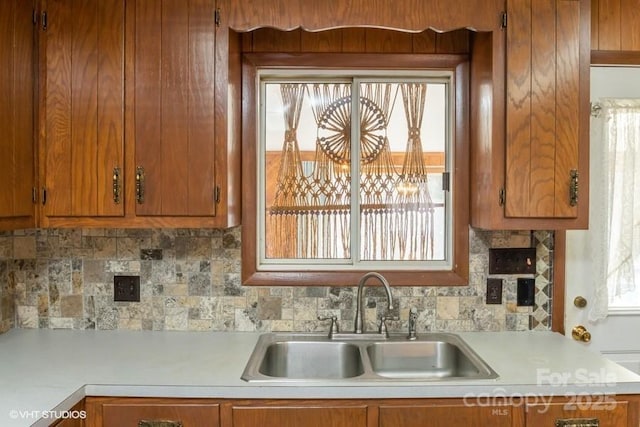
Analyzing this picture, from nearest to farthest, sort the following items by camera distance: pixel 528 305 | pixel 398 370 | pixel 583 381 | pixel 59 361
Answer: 1. pixel 583 381
2. pixel 59 361
3. pixel 398 370
4. pixel 528 305

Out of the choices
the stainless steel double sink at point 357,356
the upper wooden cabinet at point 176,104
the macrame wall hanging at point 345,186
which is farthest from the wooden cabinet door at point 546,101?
the upper wooden cabinet at point 176,104

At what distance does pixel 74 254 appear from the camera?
2.15 m

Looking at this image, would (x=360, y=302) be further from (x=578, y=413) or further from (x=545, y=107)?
(x=545, y=107)

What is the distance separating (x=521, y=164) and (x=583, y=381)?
76 centimetres

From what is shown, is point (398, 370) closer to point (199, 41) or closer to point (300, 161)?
point (300, 161)

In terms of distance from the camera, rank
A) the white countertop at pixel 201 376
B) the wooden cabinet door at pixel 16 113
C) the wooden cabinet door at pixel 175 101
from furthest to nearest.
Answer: the wooden cabinet door at pixel 175 101
the wooden cabinet door at pixel 16 113
the white countertop at pixel 201 376

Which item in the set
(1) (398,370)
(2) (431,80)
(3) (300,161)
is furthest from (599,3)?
(1) (398,370)

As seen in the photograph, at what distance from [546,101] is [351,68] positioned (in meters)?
0.79

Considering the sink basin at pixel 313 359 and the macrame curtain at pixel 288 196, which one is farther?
the macrame curtain at pixel 288 196

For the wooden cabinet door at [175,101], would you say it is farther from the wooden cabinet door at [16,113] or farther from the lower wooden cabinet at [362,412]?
the lower wooden cabinet at [362,412]

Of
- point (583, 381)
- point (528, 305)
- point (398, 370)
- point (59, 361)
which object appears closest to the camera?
point (583, 381)

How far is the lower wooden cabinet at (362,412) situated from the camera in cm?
153

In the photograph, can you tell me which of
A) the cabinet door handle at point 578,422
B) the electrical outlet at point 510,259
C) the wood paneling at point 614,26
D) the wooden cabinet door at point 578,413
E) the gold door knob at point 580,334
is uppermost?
the wood paneling at point 614,26

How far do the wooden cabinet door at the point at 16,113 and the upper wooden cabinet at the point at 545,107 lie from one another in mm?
1712
